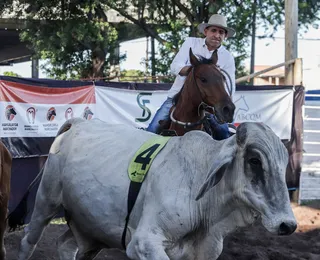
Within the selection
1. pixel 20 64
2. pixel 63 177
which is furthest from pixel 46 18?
pixel 20 64

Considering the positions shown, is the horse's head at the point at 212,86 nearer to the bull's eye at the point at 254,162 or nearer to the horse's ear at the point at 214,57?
the horse's ear at the point at 214,57

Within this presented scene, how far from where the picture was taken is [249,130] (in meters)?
3.59

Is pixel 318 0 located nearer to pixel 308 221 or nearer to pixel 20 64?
pixel 308 221

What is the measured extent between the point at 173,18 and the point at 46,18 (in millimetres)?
3949

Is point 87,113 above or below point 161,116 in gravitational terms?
below

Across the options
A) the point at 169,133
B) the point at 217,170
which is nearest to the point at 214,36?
the point at 169,133

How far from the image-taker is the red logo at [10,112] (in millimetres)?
7457

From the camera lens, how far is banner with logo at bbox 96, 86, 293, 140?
8.53 m

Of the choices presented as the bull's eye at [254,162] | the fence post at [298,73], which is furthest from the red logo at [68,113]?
the bull's eye at [254,162]

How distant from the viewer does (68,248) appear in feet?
16.7

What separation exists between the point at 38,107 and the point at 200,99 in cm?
303

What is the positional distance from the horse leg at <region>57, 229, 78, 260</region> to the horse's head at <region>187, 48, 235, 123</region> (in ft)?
5.16

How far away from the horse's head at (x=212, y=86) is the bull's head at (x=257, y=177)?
1.32 m

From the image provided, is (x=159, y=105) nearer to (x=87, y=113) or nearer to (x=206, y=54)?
(x=87, y=113)
